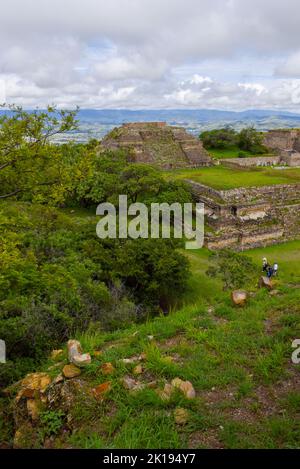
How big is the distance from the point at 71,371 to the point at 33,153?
4.17 meters

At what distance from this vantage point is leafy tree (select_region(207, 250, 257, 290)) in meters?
12.4

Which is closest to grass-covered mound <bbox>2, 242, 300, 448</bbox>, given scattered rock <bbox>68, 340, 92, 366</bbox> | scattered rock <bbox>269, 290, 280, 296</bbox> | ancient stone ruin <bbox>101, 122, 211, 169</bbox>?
scattered rock <bbox>68, 340, 92, 366</bbox>

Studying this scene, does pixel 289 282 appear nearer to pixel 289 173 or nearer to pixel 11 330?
pixel 11 330

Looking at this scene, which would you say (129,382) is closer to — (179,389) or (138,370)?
(138,370)

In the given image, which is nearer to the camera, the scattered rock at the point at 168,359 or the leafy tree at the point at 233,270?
the scattered rock at the point at 168,359

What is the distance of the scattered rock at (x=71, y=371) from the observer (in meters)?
4.88

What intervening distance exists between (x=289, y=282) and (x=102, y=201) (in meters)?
17.2

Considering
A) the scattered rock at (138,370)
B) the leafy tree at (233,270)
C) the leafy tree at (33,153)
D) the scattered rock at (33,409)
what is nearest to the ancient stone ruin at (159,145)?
the leafy tree at (233,270)

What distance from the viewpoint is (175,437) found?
385cm

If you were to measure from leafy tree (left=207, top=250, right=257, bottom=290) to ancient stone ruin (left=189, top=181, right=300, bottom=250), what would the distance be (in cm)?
476

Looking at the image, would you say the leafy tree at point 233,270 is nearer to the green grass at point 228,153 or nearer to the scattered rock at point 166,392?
the scattered rock at point 166,392

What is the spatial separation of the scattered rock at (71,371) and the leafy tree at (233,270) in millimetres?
7807

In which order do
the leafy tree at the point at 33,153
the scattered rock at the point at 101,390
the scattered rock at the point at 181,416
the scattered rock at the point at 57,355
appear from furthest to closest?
the leafy tree at the point at 33,153, the scattered rock at the point at 57,355, the scattered rock at the point at 101,390, the scattered rock at the point at 181,416

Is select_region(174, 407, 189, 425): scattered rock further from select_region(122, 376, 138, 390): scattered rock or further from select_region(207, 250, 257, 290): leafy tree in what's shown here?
select_region(207, 250, 257, 290): leafy tree
